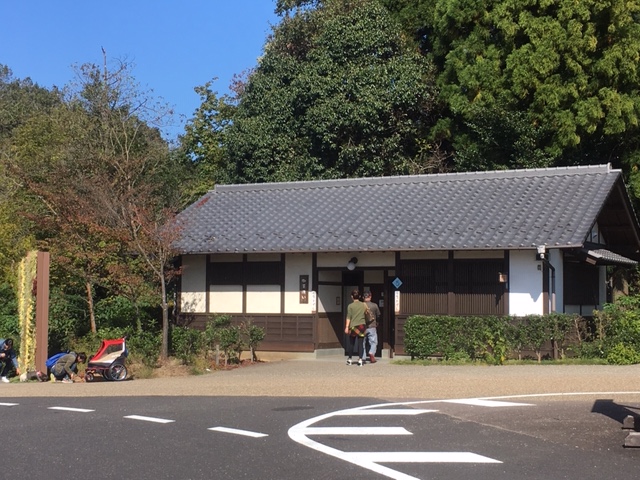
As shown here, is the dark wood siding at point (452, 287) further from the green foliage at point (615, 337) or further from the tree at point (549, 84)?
the tree at point (549, 84)

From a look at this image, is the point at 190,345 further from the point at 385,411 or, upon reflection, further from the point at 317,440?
the point at 317,440

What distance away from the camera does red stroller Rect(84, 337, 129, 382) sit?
17.4 meters

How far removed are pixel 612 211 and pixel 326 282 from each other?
8.25m

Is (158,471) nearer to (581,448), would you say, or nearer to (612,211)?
(581,448)

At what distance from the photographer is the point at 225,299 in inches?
925

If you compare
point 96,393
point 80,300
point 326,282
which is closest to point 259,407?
point 96,393

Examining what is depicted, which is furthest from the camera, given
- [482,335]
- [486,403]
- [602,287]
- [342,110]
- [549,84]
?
[342,110]

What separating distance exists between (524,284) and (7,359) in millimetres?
11927

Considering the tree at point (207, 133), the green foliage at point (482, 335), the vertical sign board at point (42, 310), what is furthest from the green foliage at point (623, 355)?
the tree at point (207, 133)

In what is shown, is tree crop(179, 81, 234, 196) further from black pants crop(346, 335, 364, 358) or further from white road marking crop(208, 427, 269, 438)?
white road marking crop(208, 427, 269, 438)

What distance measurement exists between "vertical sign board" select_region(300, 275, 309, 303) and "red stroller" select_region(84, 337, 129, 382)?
605 centimetres

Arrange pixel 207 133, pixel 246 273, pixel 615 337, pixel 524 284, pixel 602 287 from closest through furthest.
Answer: pixel 615 337
pixel 524 284
pixel 246 273
pixel 602 287
pixel 207 133

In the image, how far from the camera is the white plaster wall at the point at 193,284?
23.9 meters

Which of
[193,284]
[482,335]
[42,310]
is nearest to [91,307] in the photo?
[193,284]
